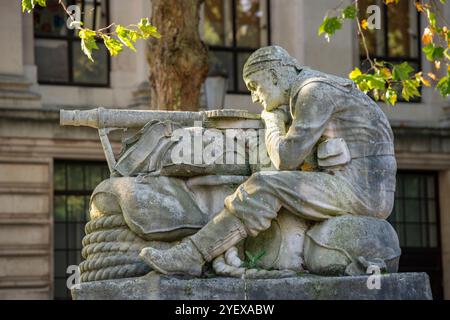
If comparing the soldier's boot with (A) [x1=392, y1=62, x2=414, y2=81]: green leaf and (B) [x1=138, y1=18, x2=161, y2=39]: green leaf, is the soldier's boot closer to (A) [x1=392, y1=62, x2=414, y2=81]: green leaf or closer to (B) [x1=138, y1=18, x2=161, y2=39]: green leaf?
(B) [x1=138, y1=18, x2=161, y2=39]: green leaf

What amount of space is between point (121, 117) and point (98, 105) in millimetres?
14281

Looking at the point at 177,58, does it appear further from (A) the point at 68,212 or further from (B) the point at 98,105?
(B) the point at 98,105

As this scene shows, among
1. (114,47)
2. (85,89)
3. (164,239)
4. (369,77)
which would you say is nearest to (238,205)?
(164,239)

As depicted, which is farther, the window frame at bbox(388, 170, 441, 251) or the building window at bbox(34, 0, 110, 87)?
the window frame at bbox(388, 170, 441, 251)

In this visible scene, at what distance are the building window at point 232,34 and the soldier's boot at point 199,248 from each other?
1634 centimetres

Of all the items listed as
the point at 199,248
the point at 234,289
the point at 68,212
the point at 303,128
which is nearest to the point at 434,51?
the point at 303,128

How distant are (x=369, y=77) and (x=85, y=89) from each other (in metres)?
9.52

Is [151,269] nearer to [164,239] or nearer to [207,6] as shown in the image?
[164,239]

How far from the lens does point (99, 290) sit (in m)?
10.7

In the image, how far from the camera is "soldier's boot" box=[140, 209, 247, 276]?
10.7 meters

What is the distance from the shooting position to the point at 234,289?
35.0 ft

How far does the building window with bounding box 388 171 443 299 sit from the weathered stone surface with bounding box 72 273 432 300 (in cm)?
1681

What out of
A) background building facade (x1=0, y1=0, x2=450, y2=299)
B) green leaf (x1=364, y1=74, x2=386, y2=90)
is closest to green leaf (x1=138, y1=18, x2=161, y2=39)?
green leaf (x1=364, y1=74, x2=386, y2=90)

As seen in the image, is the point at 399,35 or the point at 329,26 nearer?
the point at 329,26
